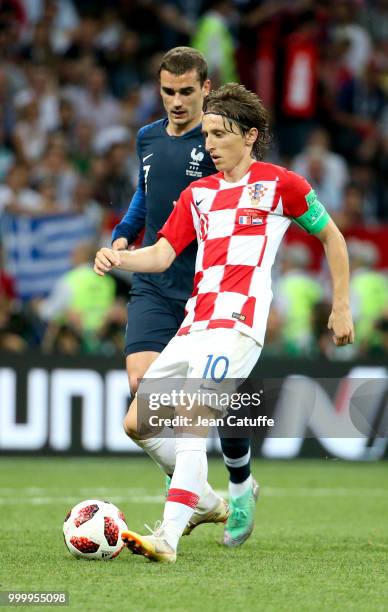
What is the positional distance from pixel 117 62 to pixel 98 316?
13.0 feet

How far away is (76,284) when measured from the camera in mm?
13188

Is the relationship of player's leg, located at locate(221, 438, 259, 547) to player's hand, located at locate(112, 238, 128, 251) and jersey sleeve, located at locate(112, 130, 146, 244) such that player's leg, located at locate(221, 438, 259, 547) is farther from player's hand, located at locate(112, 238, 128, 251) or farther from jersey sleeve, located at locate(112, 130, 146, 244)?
jersey sleeve, located at locate(112, 130, 146, 244)

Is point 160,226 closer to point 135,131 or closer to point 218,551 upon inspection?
point 218,551

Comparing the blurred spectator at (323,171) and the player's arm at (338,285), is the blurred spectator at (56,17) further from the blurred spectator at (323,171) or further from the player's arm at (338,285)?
the player's arm at (338,285)

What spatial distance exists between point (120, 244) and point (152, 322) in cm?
44

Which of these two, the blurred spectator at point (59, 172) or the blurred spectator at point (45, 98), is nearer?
the blurred spectator at point (59, 172)

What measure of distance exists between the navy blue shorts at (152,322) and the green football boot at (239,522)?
88 centimetres

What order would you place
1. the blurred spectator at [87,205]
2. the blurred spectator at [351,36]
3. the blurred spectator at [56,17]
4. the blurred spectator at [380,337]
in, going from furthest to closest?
the blurred spectator at [351,36], the blurred spectator at [56,17], the blurred spectator at [380,337], the blurred spectator at [87,205]

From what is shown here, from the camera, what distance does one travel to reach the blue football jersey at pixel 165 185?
6684 millimetres

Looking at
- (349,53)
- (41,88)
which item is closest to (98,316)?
(41,88)

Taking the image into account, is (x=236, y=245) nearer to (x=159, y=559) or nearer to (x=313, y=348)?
(x=159, y=559)

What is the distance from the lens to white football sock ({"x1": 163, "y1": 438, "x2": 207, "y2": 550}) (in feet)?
18.1

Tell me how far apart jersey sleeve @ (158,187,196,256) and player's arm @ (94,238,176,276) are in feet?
0.10

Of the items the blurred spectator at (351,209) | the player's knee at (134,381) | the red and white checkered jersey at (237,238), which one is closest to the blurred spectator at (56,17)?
the blurred spectator at (351,209)
